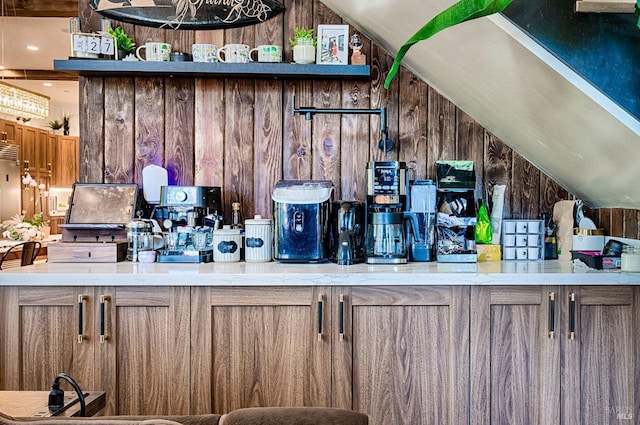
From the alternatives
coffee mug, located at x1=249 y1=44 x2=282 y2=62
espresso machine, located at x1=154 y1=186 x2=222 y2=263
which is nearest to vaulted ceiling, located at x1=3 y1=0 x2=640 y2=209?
coffee mug, located at x1=249 y1=44 x2=282 y2=62

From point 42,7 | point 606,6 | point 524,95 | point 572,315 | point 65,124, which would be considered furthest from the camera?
point 65,124

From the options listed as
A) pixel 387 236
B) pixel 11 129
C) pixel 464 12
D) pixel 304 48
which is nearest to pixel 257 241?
pixel 387 236

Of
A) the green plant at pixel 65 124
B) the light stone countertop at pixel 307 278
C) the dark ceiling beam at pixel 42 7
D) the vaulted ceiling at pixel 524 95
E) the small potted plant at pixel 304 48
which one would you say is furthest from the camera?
the green plant at pixel 65 124

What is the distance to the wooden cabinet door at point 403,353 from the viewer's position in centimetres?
210

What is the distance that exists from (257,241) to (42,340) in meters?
0.95

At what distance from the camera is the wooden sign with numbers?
254 cm

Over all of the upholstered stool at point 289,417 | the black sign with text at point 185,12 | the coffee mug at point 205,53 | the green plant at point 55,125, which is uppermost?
the green plant at point 55,125

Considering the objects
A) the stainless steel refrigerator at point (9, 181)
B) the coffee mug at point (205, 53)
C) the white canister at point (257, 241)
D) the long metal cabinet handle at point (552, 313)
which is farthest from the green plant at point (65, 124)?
the long metal cabinet handle at point (552, 313)

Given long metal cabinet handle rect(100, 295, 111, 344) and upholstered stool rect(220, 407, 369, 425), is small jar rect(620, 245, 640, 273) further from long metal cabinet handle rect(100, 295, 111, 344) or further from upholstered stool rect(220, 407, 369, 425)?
long metal cabinet handle rect(100, 295, 111, 344)

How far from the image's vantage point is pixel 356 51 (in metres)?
2.66

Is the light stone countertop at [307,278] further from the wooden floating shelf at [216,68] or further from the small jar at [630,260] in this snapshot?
the wooden floating shelf at [216,68]

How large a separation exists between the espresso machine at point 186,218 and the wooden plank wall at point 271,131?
8.5 inches

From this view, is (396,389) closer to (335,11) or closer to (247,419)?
(247,419)

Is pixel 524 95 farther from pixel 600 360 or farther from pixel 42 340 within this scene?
pixel 42 340
